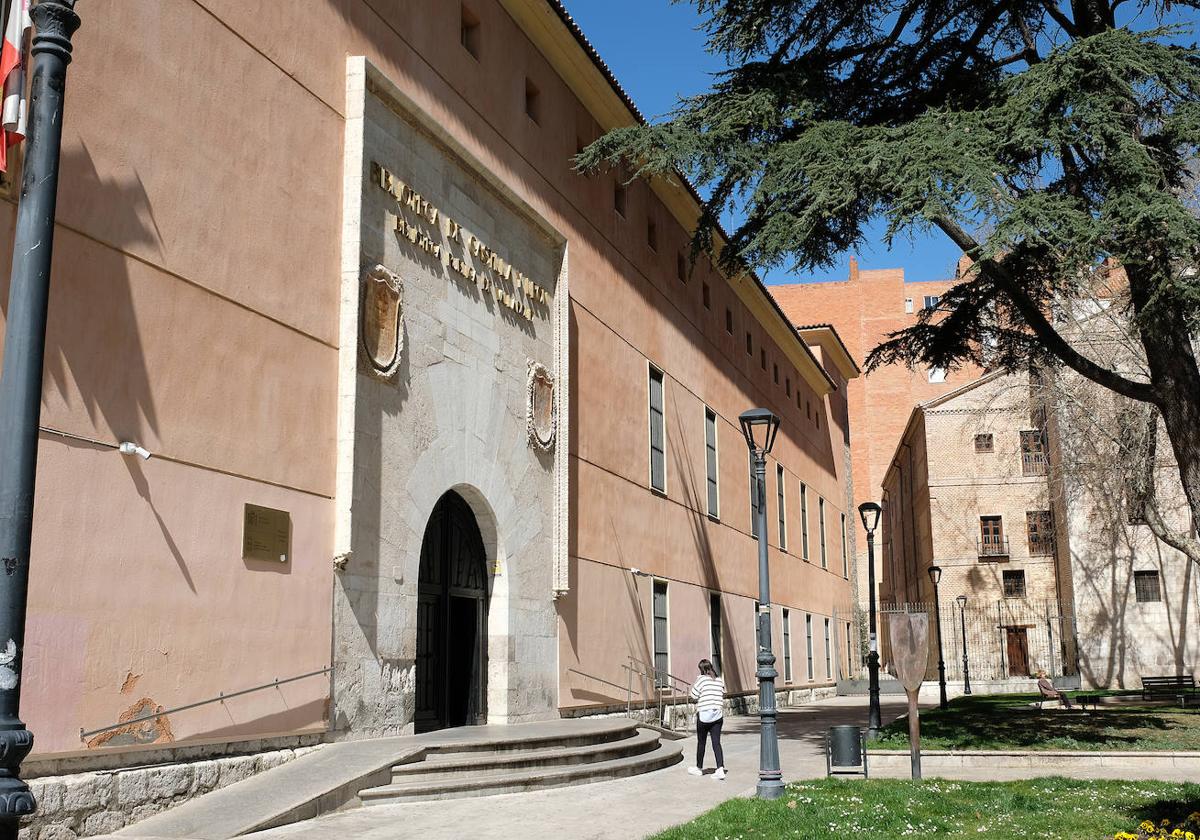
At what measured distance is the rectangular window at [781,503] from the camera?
3519 cm

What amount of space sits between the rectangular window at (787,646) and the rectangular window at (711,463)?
30.0ft

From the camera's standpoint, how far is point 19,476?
4.47m

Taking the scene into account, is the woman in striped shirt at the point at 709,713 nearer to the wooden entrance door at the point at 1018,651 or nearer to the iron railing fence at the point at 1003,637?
the iron railing fence at the point at 1003,637

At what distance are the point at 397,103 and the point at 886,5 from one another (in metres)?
8.61

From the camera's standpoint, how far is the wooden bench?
27.9 m

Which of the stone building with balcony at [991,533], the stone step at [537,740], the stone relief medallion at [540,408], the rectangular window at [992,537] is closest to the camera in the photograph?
the stone step at [537,740]

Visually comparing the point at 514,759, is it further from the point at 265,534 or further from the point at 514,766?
the point at 265,534

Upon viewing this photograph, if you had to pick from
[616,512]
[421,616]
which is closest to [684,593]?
[616,512]

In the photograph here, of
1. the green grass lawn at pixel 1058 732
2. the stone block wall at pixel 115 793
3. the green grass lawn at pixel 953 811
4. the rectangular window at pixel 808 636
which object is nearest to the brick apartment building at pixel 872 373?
the rectangular window at pixel 808 636

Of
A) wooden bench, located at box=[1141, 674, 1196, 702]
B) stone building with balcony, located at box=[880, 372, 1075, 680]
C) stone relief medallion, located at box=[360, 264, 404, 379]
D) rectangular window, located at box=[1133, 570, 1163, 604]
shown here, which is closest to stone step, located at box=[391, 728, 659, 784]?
stone relief medallion, located at box=[360, 264, 404, 379]

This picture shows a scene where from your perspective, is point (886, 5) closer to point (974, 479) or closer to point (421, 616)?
point (421, 616)

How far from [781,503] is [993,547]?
56.6ft

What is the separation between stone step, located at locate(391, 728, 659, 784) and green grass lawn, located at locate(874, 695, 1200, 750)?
360 centimetres

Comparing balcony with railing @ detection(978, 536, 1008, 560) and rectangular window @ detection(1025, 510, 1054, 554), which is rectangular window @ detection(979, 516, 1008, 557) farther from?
rectangular window @ detection(1025, 510, 1054, 554)
